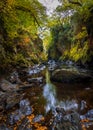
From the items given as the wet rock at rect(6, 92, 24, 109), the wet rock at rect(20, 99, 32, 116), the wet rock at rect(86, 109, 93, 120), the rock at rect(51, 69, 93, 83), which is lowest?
the rock at rect(51, 69, 93, 83)

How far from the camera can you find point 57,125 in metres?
6.03

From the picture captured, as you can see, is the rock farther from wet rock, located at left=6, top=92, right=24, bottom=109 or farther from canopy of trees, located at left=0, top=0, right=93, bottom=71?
wet rock, located at left=6, top=92, right=24, bottom=109

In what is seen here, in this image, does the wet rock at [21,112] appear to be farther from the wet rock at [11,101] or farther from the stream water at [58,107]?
the wet rock at [11,101]

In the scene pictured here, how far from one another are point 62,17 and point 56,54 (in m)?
27.9

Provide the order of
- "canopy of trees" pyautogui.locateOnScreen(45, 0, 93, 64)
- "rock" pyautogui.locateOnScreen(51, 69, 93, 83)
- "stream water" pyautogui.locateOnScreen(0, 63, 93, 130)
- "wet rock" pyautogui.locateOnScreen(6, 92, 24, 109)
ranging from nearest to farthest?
"stream water" pyautogui.locateOnScreen(0, 63, 93, 130) < "wet rock" pyautogui.locateOnScreen(6, 92, 24, 109) < "rock" pyautogui.locateOnScreen(51, 69, 93, 83) < "canopy of trees" pyautogui.locateOnScreen(45, 0, 93, 64)

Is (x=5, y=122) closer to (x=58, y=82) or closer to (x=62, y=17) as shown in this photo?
(x=58, y=82)

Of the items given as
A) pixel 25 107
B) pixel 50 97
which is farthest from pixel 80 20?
pixel 25 107

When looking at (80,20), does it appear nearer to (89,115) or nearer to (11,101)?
(11,101)

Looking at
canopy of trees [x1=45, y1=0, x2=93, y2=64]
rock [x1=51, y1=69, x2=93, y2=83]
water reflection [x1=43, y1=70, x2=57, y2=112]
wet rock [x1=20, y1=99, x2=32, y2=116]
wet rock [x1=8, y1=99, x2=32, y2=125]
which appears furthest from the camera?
canopy of trees [x1=45, y1=0, x2=93, y2=64]

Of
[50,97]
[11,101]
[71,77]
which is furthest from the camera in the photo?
[71,77]

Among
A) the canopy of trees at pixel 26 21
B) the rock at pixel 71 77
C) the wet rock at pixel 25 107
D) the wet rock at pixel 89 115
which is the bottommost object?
the rock at pixel 71 77

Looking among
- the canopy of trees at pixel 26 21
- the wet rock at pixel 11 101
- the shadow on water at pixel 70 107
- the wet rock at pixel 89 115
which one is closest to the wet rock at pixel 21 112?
the wet rock at pixel 11 101

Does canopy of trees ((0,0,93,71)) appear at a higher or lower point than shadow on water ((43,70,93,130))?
higher

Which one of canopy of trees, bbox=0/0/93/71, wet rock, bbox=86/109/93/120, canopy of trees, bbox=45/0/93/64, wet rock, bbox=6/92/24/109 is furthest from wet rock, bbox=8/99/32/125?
canopy of trees, bbox=45/0/93/64
